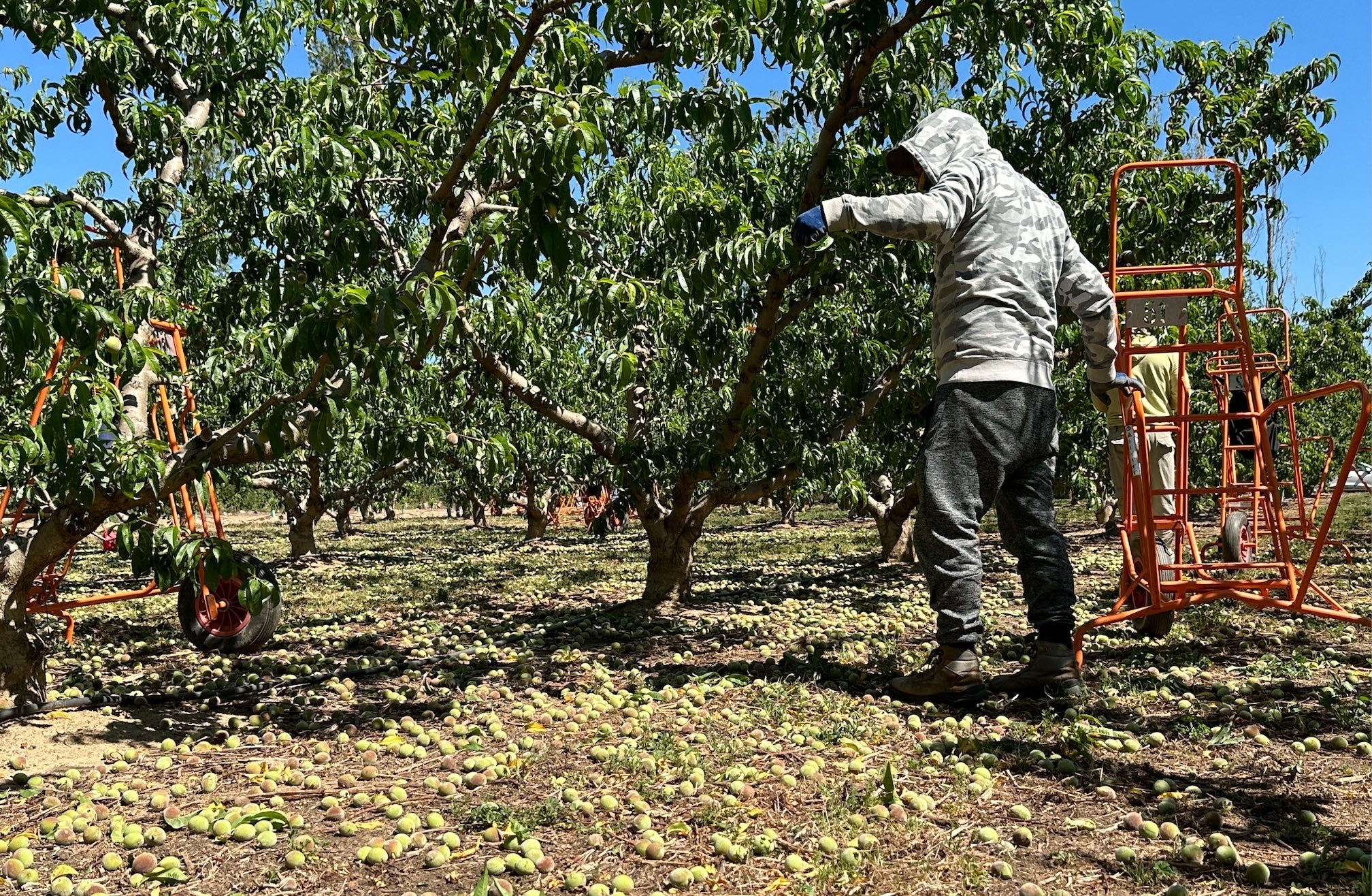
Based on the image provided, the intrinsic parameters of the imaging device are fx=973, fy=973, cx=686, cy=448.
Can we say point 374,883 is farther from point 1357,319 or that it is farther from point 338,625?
point 1357,319

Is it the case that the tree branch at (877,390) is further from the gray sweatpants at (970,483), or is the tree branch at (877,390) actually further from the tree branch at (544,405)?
the gray sweatpants at (970,483)

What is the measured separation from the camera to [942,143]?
412 cm

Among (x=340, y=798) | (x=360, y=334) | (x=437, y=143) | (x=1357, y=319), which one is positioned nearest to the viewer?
(x=340, y=798)

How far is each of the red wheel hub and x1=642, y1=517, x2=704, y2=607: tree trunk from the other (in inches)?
113

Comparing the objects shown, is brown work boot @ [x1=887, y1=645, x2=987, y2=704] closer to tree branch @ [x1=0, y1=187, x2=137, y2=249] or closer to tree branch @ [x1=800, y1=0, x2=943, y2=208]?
tree branch @ [x1=800, y1=0, x2=943, y2=208]

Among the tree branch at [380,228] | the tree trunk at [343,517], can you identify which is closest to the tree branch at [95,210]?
the tree branch at [380,228]

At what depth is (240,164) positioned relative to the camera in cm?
581

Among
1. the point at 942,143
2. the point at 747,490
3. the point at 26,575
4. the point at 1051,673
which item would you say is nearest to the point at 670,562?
the point at 747,490

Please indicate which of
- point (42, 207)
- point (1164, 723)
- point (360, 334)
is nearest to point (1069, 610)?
point (1164, 723)

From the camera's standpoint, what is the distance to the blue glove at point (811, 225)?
3557 mm

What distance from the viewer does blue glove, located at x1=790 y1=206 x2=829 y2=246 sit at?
11.7ft

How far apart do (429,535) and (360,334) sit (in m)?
20.1

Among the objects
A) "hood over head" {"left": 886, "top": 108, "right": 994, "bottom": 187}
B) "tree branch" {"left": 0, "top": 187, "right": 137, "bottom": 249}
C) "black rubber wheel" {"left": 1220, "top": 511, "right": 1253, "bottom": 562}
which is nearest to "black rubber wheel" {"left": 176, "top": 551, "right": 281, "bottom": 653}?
"tree branch" {"left": 0, "top": 187, "right": 137, "bottom": 249}

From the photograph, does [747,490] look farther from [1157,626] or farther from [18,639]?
[18,639]
